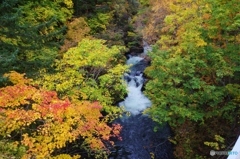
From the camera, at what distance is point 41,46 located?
Answer: 520 inches

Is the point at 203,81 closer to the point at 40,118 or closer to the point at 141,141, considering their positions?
the point at 141,141

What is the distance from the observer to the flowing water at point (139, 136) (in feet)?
44.7

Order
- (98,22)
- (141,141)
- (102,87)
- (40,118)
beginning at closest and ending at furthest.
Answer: (40,118), (102,87), (141,141), (98,22)

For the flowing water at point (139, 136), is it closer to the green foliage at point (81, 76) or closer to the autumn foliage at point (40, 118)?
the green foliage at point (81, 76)

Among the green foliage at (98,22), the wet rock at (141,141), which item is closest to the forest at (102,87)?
the wet rock at (141,141)

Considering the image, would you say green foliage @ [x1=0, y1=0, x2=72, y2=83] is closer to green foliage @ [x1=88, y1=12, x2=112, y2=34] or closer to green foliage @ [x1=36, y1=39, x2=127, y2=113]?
green foliage @ [x1=36, y1=39, x2=127, y2=113]

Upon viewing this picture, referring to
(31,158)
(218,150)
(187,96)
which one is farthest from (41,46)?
(218,150)

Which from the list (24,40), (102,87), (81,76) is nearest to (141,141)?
(102,87)

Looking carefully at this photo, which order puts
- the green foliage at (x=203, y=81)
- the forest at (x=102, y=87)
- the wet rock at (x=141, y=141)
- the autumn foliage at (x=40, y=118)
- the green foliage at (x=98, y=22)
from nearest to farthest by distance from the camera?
the autumn foliage at (x=40, y=118) < the forest at (x=102, y=87) < the green foliage at (x=203, y=81) < the wet rock at (x=141, y=141) < the green foliage at (x=98, y=22)

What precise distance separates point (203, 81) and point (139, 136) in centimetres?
590

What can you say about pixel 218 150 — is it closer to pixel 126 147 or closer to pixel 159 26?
pixel 126 147

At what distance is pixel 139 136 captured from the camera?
1487 cm

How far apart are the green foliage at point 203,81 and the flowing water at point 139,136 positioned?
1878 mm

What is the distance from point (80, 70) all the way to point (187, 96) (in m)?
5.18
